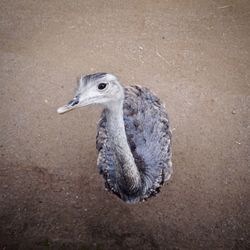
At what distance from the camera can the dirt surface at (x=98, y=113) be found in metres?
4.21

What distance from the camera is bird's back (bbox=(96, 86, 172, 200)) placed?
12.7 feet

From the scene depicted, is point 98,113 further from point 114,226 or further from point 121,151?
point 121,151

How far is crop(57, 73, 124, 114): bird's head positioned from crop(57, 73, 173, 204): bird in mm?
149

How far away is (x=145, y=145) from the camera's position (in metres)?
3.96

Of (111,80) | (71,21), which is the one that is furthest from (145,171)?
(71,21)

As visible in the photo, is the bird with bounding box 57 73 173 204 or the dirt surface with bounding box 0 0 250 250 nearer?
the bird with bounding box 57 73 173 204

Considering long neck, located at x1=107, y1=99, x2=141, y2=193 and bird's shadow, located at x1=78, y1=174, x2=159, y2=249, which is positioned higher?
long neck, located at x1=107, y1=99, x2=141, y2=193

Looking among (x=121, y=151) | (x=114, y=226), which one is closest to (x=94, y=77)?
(x=121, y=151)

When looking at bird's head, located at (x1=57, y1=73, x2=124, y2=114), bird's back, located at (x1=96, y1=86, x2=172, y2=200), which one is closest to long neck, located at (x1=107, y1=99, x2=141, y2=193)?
bird's head, located at (x1=57, y1=73, x2=124, y2=114)

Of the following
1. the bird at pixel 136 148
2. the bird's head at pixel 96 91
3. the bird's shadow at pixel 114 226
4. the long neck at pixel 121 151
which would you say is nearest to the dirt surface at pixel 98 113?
the bird's shadow at pixel 114 226

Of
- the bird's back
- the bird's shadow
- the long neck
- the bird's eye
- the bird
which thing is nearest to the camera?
the bird's eye

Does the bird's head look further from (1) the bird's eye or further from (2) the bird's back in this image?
(2) the bird's back

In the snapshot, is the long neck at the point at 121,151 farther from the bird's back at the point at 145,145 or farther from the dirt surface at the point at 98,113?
the dirt surface at the point at 98,113

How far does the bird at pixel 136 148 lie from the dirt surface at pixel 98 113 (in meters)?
0.56
